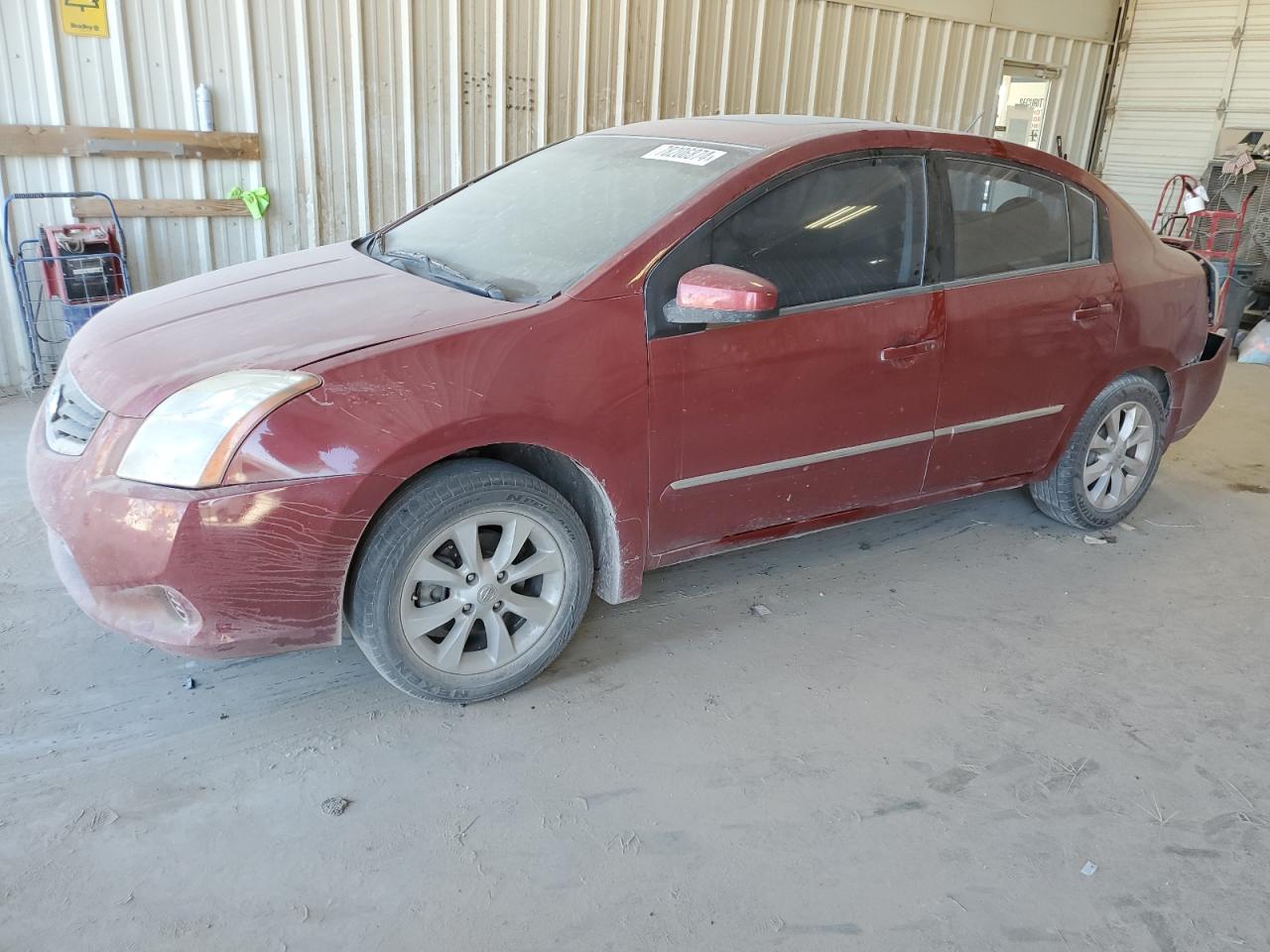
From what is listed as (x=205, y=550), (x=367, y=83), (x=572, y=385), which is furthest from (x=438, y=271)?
(x=367, y=83)

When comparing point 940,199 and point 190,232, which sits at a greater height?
point 940,199

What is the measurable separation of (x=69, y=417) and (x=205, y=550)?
641 mm

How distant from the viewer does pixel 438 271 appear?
2984mm

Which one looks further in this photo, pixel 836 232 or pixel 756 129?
pixel 756 129

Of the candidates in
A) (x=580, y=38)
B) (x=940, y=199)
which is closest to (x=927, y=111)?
(x=580, y=38)

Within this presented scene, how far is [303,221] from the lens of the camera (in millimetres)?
6191

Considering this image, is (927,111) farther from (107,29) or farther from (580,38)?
(107,29)

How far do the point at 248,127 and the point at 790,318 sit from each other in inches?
171

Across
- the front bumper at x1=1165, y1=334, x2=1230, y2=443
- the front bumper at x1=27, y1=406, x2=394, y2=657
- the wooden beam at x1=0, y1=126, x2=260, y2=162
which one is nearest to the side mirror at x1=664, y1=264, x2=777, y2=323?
the front bumper at x1=27, y1=406, x2=394, y2=657

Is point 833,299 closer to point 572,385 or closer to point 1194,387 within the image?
point 572,385

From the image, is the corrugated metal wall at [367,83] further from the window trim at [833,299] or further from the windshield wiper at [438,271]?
the window trim at [833,299]

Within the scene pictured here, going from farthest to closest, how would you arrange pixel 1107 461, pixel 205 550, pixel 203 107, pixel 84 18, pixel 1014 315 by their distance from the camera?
pixel 203 107 → pixel 84 18 → pixel 1107 461 → pixel 1014 315 → pixel 205 550

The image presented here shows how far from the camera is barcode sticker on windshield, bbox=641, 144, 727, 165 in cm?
304

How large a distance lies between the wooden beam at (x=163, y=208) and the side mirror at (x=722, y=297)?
168 inches
